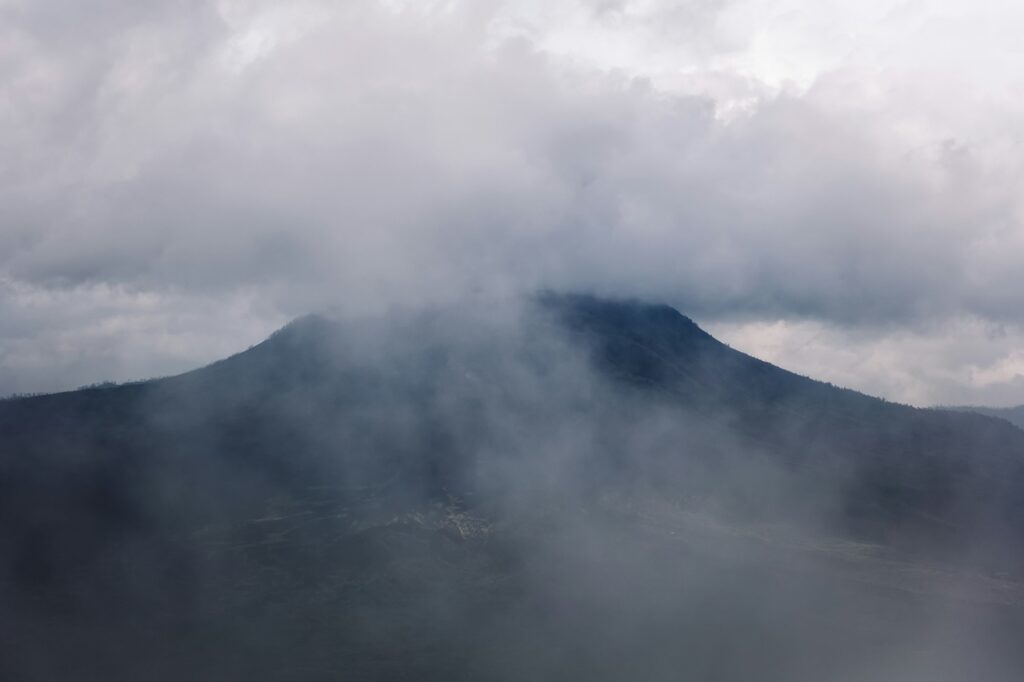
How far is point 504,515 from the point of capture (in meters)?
91.9

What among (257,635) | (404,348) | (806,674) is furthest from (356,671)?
(404,348)

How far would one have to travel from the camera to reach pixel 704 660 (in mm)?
58875

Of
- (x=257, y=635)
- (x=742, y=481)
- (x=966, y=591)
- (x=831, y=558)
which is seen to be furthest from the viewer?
(x=742, y=481)

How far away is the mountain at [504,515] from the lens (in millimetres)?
61844

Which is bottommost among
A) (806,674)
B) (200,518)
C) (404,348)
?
→ (806,674)

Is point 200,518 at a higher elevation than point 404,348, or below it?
below

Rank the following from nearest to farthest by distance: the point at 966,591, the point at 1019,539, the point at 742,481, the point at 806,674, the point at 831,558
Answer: the point at 806,674 → the point at 966,591 → the point at 831,558 → the point at 1019,539 → the point at 742,481

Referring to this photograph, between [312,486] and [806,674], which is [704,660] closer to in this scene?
[806,674]

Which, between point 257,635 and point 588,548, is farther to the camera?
point 588,548

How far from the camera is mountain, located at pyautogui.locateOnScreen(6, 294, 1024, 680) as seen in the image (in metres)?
61.8

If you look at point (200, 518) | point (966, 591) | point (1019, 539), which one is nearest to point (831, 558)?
point (966, 591)

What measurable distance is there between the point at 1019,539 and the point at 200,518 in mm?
85931

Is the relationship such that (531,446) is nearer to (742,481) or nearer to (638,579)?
(742,481)

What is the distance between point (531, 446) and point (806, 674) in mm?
56180
